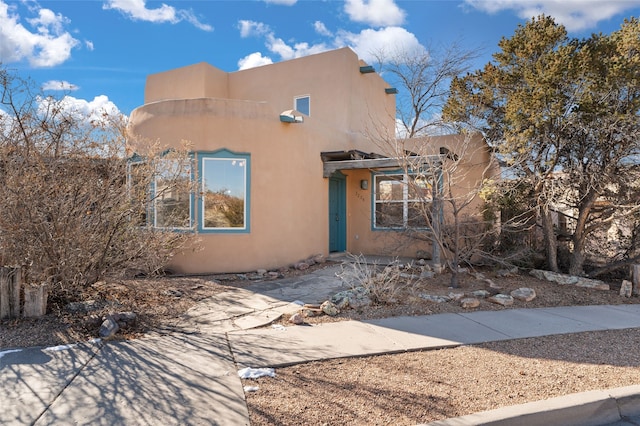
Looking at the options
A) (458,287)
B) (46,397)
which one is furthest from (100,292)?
(458,287)

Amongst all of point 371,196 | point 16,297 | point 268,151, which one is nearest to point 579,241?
point 371,196

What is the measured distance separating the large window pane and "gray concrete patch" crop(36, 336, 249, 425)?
4.98 metres

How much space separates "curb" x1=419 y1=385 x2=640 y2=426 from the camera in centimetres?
312

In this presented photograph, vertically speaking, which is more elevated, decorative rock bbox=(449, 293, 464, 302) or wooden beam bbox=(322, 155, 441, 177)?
wooden beam bbox=(322, 155, 441, 177)

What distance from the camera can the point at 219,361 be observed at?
4.16 metres

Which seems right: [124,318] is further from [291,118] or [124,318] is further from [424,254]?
[424,254]

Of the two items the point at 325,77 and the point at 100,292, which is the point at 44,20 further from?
the point at 325,77

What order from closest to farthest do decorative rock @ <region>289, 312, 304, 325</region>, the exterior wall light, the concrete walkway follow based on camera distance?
the concrete walkway
decorative rock @ <region>289, 312, 304, 325</region>
the exterior wall light

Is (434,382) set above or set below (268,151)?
below

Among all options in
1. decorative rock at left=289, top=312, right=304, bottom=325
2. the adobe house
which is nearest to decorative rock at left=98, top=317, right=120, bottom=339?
decorative rock at left=289, top=312, right=304, bottom=325

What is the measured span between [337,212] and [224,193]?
4204 mm

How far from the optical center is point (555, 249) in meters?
9.38

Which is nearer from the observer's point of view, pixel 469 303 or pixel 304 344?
pixel 304 344

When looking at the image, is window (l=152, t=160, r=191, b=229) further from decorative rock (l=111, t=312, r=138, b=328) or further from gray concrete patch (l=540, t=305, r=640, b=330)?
gray concrete patch (l=540, t=305, r=640, b=330)
